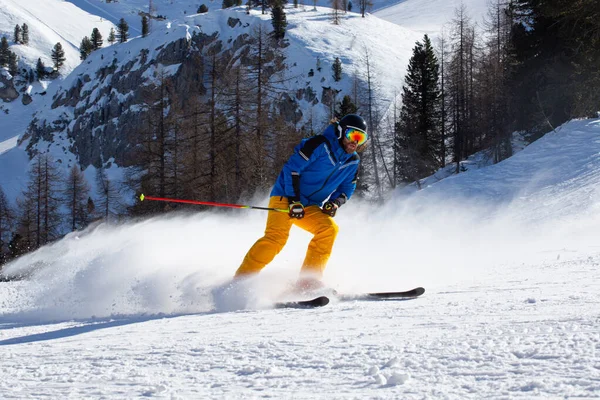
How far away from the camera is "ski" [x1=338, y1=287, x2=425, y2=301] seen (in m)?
4.46

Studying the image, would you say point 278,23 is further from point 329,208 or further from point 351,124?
point 329,208

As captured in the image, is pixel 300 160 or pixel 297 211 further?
pixel 300 160

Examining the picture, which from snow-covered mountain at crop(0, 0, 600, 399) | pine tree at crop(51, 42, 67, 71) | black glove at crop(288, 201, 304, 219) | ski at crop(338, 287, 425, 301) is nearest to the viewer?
snow-covered mountain at crop(0, 0, 600, 399)

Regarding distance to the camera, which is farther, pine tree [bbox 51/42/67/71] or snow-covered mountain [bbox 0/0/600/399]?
pine tree [bbox 51/42/67/71]

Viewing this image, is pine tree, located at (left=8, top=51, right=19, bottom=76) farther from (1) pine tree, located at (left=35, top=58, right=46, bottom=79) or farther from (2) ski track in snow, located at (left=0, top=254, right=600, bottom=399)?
(2) ski track in snow, located at (left=0, top=254, right=600, bottom=399)

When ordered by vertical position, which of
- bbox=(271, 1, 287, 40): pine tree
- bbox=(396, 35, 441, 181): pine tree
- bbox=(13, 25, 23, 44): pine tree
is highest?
bbox=(13, 25, 23, 44): pine tree

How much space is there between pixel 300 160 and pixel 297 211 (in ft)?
1.96

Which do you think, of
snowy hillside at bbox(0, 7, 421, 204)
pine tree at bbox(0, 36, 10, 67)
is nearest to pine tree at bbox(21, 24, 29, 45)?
pine tree at bbox(0, 36, 10, 67)

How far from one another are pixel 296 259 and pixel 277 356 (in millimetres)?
4896

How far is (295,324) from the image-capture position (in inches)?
136

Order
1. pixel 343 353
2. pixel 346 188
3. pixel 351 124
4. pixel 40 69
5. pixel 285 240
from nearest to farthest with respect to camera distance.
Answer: pixel 343 353, pixel 351 124, pixel 285 240, pixel 346 188, pixel 40 69

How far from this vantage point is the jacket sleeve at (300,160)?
5.35 metres

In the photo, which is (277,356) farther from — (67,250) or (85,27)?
(85,27)

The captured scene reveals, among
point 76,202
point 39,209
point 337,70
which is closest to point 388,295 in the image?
point 39,209
